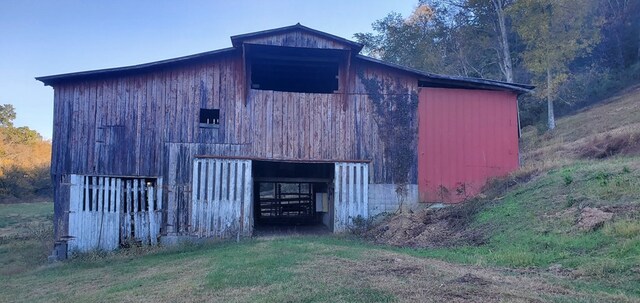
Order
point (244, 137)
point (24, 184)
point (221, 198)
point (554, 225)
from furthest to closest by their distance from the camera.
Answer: point (24, 184)
point (244, 137)
point (221, 198)
point (554, 225)

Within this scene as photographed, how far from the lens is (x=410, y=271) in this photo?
911 centimetres

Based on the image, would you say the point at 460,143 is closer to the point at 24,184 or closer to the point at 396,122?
the point at 396,122

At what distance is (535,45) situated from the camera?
34188 millimetres

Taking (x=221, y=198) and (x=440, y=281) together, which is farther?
(x=221, y=198)

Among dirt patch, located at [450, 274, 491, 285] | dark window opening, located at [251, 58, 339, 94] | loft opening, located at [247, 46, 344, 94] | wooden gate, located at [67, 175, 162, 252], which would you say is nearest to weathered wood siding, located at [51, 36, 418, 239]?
wooden gate, located at [67, 175, 162, 252]

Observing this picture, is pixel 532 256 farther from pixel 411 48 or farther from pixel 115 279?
pixel 411 48

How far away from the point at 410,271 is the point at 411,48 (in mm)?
37317

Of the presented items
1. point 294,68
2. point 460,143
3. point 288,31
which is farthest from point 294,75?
point 460,143

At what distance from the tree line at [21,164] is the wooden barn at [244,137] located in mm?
47086

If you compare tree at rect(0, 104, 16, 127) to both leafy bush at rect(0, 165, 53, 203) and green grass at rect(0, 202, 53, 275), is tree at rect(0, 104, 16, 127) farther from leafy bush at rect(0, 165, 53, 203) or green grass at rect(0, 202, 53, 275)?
green grass at rect(0, 202, 53, 275)

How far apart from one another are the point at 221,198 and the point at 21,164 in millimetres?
52153

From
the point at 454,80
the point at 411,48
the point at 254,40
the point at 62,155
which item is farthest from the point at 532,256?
the point at 411,48

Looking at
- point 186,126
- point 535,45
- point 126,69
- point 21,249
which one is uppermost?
point 535,45

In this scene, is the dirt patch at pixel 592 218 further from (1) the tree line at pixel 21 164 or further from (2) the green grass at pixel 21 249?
(1) the tree line at pixel 21 164
